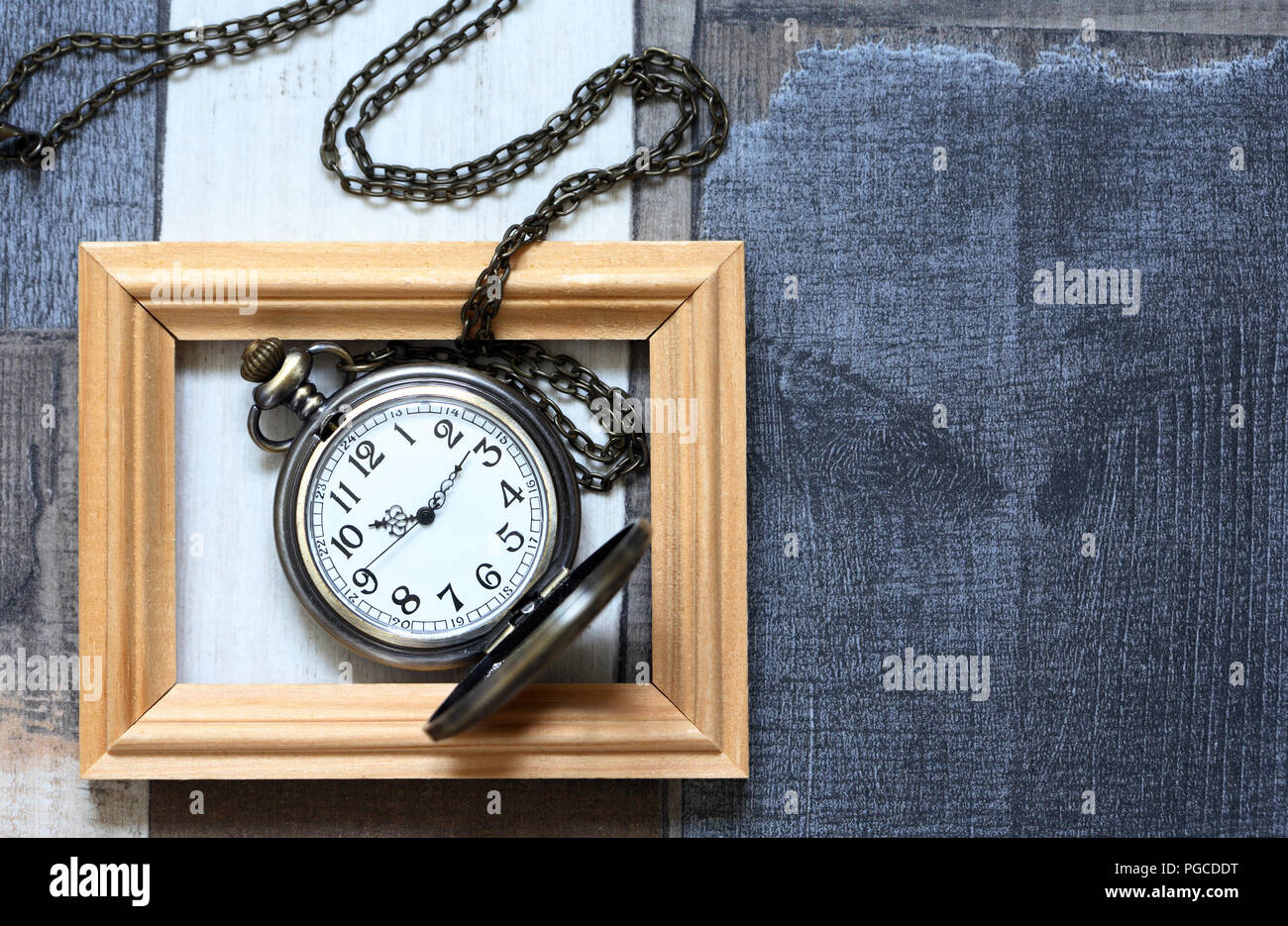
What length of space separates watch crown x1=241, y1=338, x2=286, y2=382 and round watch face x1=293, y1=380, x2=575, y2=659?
6cm

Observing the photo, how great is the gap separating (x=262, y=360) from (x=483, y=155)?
0.77ft

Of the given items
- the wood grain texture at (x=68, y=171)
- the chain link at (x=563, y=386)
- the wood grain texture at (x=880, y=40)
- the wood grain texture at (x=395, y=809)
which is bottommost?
the wood grain texture at (x=395, y=809)

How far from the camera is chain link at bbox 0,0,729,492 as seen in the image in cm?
74

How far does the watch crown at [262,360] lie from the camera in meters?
0.69

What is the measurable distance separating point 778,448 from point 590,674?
229 millimetres

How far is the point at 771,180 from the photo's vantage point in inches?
29.9

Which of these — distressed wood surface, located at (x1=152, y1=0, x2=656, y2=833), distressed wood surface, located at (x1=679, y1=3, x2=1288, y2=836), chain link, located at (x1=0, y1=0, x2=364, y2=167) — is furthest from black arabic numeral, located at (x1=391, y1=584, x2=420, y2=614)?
chain link, located at (x1=0, y1=0, x2=364, y2=167)

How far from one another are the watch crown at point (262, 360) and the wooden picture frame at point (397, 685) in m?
0.03

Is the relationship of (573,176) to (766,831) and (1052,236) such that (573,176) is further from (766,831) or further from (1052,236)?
(766,831)

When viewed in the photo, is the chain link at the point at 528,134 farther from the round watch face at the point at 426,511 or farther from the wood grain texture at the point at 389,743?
the wood grain texture at the point at 389,743

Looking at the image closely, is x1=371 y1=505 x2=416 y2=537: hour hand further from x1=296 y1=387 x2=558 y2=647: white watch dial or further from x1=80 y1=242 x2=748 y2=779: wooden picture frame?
x1=80 y1=242 x2=748 y2=779: wooden picture frame

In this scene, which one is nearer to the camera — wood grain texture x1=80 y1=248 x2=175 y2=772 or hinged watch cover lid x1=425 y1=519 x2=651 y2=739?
hinged watch cover lid x1=425 y1=519 x2=651 y2=739

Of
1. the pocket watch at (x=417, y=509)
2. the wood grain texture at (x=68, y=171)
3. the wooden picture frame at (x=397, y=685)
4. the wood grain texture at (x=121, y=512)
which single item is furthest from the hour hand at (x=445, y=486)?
the wood grain texture at (x=68, y=171)

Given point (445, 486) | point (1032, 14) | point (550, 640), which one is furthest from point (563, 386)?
point (1032, 14)
